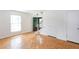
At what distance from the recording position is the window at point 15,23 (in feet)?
6.43

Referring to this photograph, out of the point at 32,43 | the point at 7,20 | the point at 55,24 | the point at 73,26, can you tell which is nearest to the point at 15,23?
the point at 7,20

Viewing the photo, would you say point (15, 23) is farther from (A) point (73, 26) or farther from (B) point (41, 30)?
(A) point (73, 26)

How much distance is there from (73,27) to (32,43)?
868 mm

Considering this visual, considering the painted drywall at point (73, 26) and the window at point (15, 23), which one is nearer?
the painted drywall at point (73, 26)

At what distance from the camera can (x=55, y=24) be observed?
1940mm

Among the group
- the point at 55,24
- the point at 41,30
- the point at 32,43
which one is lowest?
the point at 32,43

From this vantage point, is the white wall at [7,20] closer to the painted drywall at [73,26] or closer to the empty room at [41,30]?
the empty room at [41,30]

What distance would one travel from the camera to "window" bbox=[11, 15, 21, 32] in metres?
1.96

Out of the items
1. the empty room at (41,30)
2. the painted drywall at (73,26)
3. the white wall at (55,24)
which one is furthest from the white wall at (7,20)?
the painted drywall at (73,26)

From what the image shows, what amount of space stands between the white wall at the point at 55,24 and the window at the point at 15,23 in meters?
0.53

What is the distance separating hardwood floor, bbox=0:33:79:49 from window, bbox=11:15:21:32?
0.17 meters
